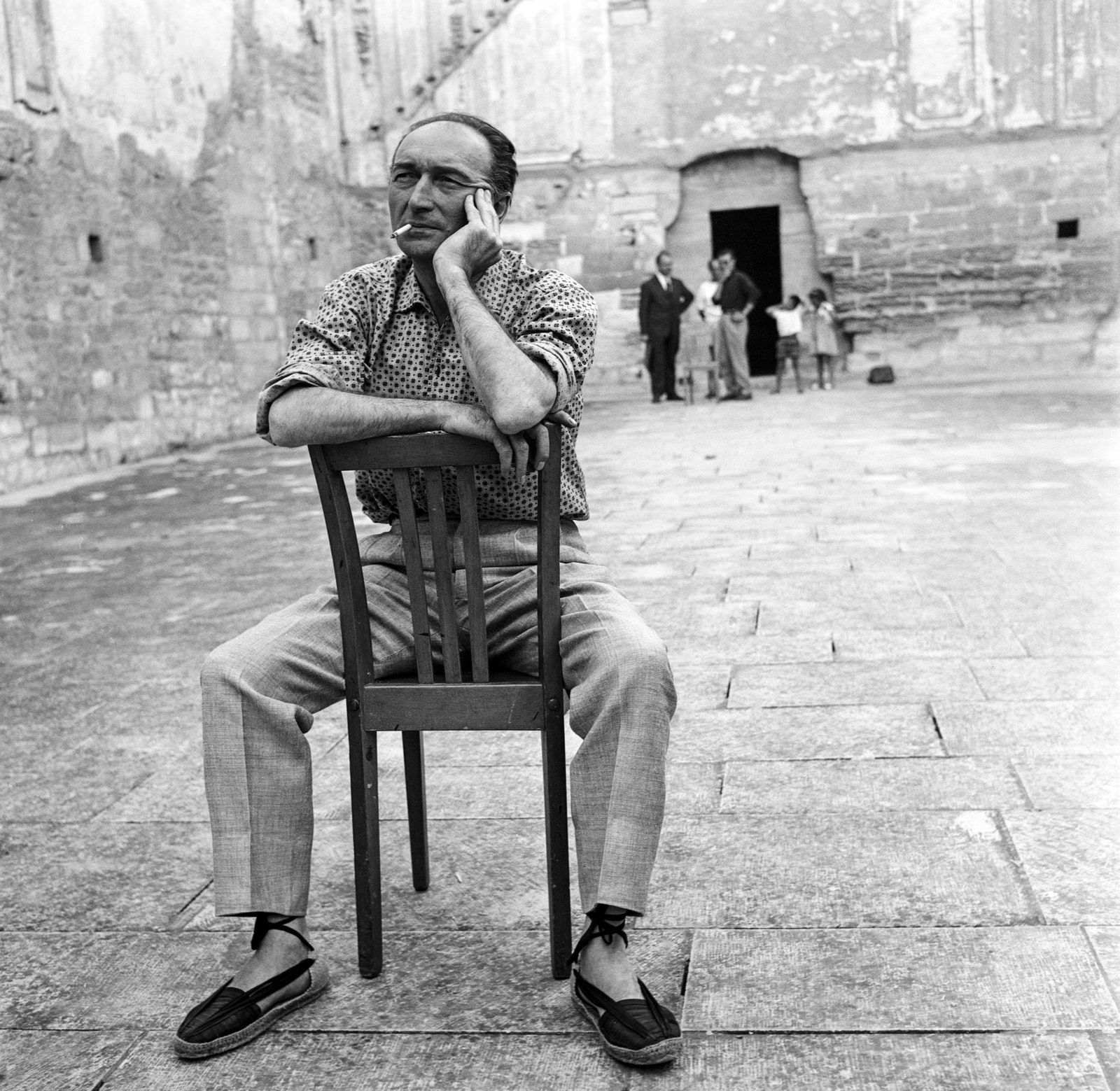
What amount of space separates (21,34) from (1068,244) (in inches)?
426

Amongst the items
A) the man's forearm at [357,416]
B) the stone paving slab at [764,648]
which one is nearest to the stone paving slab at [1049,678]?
the stone paving slab at [764,648]

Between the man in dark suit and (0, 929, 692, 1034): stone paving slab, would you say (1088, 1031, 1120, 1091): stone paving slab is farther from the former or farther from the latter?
the man in dark suit

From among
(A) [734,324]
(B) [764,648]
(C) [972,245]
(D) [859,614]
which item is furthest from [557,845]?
(C) [972,245]

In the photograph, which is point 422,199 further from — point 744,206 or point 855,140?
point 744,206

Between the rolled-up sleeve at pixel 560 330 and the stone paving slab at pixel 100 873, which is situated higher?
the rolled-up sleeve at pixel 560 330

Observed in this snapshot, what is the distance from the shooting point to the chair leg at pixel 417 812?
237cm

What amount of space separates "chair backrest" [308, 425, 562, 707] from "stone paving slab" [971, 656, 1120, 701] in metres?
1.71

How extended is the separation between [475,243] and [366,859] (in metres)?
0.91

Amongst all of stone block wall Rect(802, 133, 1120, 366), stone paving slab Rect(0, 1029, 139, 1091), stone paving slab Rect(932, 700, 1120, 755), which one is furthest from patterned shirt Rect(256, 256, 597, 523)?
stone block wall Rect(802, 133, 1120, 366)

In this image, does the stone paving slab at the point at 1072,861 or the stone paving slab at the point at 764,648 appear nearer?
the stone paving slab at the point at 1072,861

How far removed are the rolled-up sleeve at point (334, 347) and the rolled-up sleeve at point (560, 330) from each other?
0.24 m

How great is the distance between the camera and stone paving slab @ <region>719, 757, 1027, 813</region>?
8.73 feet

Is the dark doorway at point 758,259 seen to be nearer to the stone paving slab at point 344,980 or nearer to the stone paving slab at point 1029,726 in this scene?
the stone paving slab at point 1029,726

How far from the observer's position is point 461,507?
1.93 meters
